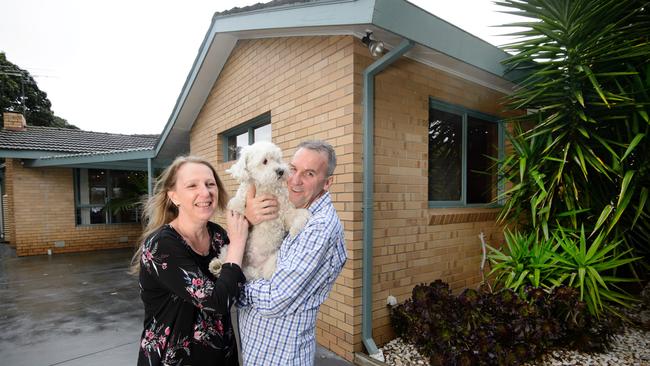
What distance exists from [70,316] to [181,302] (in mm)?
4873

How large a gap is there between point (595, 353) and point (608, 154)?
217cm

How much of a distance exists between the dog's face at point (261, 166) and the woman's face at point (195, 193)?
19 centimetres

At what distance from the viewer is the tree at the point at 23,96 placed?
22.7m

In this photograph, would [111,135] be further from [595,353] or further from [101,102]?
[101,102]

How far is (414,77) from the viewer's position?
146 inches

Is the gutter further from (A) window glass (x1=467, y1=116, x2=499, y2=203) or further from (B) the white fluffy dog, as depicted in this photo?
(A) window glass (x1=467, y1=116, x2=499, y2=203)

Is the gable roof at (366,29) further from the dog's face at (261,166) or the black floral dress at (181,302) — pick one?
the black floral dress at (181,302)

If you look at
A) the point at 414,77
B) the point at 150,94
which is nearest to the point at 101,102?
the point at 150,94

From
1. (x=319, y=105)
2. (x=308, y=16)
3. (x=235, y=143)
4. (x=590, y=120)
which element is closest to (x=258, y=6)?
(x=308, y=16)

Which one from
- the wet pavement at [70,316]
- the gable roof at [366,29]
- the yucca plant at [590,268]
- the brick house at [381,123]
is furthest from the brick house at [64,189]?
the yucca plant at [590,268]

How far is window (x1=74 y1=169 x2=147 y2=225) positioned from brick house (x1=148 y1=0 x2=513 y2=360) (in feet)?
26.2

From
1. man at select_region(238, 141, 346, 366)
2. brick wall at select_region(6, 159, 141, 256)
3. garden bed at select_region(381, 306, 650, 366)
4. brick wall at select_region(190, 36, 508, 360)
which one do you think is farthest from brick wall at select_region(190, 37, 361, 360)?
brick wall at select_region(6, 159, 141, 256)

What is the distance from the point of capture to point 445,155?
4441 mm

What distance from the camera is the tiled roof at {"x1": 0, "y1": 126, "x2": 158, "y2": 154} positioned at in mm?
9719
